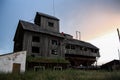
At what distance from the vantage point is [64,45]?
1155 inches

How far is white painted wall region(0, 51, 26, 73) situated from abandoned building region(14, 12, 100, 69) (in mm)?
3466

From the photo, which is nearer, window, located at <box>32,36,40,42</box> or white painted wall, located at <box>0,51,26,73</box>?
white painted wall, located at <box>0,51,26,73</box>

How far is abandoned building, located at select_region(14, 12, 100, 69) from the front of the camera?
2449 centimetres

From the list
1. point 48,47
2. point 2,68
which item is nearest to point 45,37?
point 48,47

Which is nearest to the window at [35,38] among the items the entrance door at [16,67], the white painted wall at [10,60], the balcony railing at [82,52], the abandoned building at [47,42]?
the abandoned building at [47,42]

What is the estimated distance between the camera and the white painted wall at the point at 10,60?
17870mm

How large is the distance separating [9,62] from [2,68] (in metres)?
1.28

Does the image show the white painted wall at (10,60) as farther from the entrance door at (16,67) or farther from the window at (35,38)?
the window at (35,38)

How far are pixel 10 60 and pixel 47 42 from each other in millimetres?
9327

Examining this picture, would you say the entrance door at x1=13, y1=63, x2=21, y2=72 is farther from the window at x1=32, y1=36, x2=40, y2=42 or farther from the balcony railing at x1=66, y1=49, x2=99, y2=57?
the balcony railing at x1=66, y1=49, x2=99, y2=57

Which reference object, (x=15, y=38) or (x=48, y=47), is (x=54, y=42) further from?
(x=15, y=38)

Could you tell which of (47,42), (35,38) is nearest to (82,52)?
(47,42)

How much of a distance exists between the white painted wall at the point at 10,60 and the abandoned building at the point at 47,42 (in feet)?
11.4

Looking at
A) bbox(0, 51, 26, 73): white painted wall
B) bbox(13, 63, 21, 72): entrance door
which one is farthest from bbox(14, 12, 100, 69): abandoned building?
bbox(13, 63, 21, 72): entrance door
